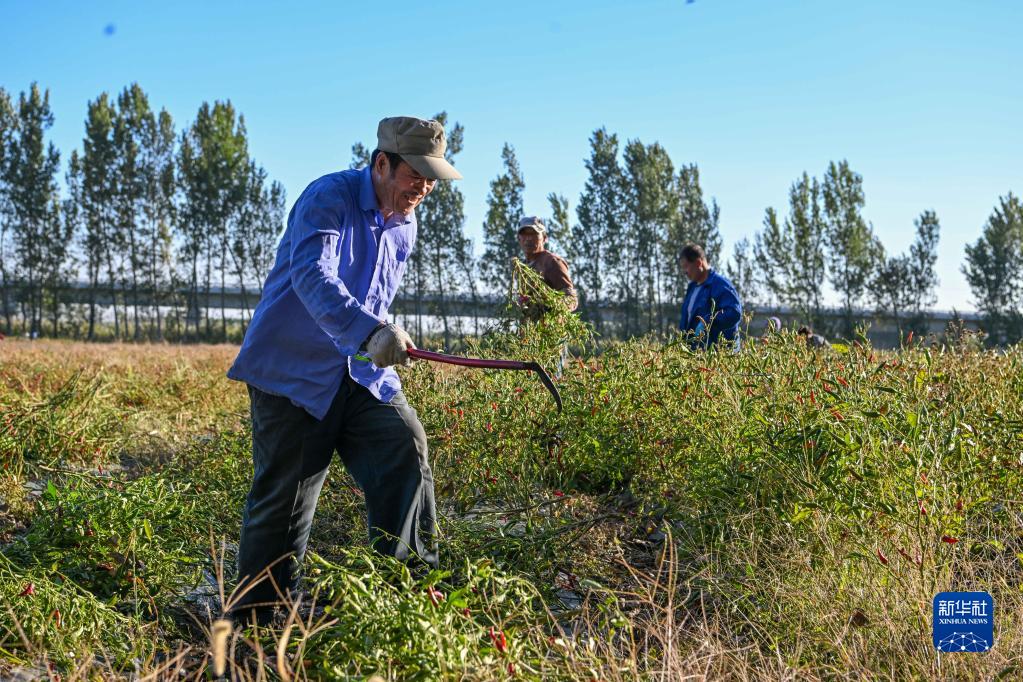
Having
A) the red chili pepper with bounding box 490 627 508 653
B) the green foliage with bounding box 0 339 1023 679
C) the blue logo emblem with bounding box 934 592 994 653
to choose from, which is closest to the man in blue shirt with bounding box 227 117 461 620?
the green foliage with bounding box 0 339 1023 679

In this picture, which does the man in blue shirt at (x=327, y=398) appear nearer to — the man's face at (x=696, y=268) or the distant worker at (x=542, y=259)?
the distant worker at (x=542, y=259)

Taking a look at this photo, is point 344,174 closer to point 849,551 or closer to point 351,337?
point 351,337

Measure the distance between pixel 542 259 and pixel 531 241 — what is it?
0.19 m

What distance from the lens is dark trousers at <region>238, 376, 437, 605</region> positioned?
9.86 feet

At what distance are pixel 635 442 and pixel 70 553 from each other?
241 centimetres

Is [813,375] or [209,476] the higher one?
[813,375]

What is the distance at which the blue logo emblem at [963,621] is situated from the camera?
8.06 ft

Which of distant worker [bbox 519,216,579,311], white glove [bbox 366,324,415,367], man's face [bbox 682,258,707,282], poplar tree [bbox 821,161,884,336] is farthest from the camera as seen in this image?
poplar tree [bbox 821,161,884,336]

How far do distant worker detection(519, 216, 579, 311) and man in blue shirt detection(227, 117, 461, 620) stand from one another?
11.2ft

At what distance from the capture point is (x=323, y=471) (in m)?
3.13

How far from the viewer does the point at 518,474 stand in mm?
4430

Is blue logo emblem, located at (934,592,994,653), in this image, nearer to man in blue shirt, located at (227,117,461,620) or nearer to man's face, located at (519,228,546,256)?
man in blue shirt, located at (227,117,461,620)

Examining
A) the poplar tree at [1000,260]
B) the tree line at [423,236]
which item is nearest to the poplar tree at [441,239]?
the tree line at [423,236]

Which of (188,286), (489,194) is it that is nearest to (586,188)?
(489,194)
